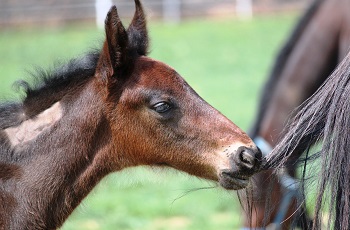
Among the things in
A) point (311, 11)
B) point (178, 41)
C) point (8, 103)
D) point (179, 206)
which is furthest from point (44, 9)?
point (8, 103)

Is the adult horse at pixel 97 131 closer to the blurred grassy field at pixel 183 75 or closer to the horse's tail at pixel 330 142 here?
the blurred grassy field at pixel 183 75

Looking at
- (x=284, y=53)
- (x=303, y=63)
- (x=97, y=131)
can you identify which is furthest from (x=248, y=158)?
(x=284, y=53)

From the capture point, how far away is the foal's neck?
379cm

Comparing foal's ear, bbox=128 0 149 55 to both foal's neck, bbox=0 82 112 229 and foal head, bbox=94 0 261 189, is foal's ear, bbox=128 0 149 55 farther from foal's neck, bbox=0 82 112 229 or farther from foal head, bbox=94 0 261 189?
foal's neck, bbox=0 82 112 229

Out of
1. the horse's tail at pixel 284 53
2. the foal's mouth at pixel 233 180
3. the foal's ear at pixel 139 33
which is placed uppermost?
the foal's ear at pixel 139 33

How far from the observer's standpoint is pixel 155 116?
3.87 meters

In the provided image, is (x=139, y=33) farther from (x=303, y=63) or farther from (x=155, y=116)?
(x=303, y=63)

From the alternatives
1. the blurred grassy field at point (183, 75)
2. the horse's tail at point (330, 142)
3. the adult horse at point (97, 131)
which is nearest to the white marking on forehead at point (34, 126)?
the adult horse at point (97, 131)

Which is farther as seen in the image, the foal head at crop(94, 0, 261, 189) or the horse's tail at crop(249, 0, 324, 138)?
the horse's tail at crop(249, 0, 324, 138)

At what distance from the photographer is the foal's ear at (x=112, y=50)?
371 cm

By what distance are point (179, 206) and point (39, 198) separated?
14.4 feet

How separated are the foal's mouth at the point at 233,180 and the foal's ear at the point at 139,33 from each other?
0.79 metres

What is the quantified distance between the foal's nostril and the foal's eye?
424mm

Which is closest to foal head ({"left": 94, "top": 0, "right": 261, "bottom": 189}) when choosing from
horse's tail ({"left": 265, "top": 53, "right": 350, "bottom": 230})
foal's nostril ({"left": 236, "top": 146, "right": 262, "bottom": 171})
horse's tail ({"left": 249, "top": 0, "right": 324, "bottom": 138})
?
foal's nostril ({"left": 236, "top": 146, "right": 262, "bottom": 171})
